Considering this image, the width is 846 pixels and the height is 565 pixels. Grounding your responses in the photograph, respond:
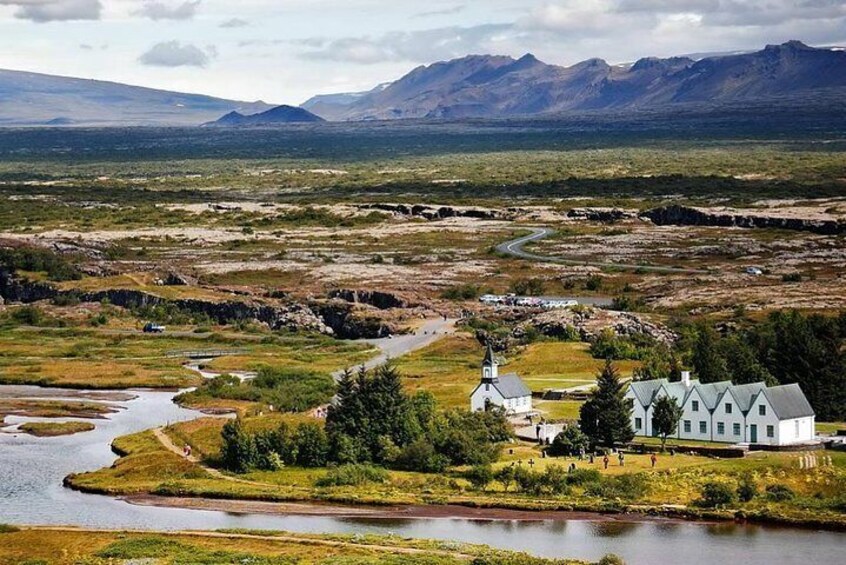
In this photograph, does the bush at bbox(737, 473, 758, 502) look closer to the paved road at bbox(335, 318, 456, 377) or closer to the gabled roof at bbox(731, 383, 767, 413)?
the gabled roof at bbox(731, 383, 767, 413)

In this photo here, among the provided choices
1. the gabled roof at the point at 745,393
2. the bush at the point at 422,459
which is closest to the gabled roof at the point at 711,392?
the gabled roof at the point at 745,393

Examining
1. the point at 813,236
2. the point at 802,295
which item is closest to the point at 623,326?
the point at 802,295

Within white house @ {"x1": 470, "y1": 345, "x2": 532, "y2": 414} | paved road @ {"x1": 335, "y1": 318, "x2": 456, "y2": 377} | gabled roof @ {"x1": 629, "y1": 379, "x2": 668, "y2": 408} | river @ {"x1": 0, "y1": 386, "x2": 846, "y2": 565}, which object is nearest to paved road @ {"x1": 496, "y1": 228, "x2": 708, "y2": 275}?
paved road @ {"x1": 335, "y1": 318, "x2": 456, "y2": 377}

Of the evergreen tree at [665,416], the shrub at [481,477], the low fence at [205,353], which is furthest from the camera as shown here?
the low fence at [205,353]

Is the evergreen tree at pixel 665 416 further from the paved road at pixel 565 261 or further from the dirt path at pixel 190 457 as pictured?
the paved road at pixel 565 261

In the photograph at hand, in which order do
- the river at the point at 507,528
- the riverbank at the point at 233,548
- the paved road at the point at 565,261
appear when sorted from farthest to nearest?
the paved road at the point at 565,261
the river at the point at 507,528
the riverbank at the point at 233,548

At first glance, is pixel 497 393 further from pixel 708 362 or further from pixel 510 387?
pixel 708 362
